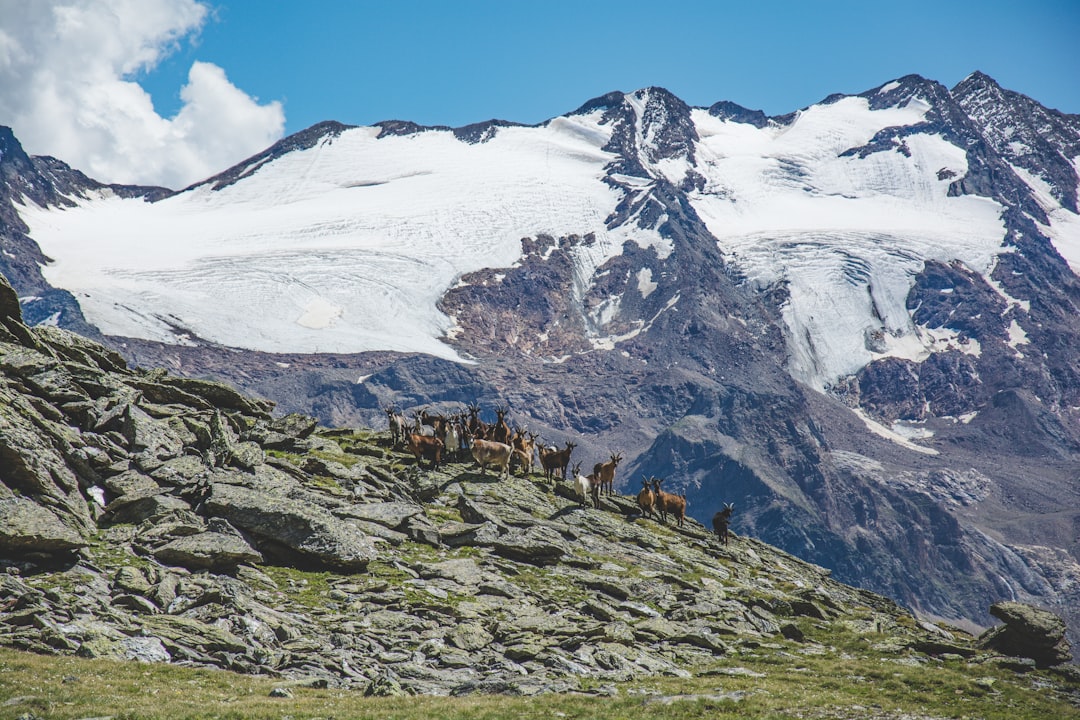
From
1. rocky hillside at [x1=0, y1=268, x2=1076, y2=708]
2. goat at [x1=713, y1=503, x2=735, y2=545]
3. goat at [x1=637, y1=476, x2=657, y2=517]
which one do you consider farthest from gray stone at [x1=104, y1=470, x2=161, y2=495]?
goat at [x1=713, y1=503, x2=735, y2=545]

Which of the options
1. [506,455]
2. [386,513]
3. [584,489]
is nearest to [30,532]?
[386,513]

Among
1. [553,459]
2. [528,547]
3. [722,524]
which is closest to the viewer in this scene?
[528,547]

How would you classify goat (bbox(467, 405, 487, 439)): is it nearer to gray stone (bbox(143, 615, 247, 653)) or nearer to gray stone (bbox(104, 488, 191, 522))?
gray stone (bbox(104, 488, 191, 522))

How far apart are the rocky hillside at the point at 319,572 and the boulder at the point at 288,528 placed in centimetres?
8

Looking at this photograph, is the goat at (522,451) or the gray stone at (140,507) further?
the goat at (522,451)

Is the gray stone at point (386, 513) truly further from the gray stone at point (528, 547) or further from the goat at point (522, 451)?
the goat at point (522, 451)

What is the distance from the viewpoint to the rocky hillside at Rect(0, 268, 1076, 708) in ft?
92.3

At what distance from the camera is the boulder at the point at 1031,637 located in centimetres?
3722

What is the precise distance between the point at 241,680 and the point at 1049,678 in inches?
1110

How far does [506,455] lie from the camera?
56469 mm

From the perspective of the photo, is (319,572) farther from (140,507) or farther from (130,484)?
(130,484)

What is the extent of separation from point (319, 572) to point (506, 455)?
21947 millimetres

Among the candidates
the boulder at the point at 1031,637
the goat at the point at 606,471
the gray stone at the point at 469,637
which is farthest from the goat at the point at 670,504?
the gray stone at the point at 469,637

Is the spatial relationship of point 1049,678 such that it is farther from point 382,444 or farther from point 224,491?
point 382,444
